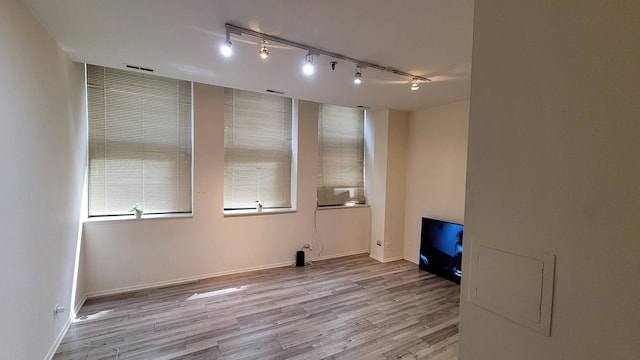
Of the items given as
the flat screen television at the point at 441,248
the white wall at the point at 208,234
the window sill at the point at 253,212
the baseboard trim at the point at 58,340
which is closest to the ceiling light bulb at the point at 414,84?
the white wall at the point at 208,234

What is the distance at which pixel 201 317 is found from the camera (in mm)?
2936

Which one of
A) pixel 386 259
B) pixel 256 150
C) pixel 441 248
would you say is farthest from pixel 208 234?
pixel 441 248

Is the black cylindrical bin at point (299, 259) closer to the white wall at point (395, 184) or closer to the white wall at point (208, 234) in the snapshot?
the white wall at point (208, 234)

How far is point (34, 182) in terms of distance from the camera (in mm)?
1987

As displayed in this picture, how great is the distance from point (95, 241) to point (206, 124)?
1.90 meters

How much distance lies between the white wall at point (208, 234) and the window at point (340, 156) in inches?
9.6

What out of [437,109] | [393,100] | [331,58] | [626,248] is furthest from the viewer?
[437,109]

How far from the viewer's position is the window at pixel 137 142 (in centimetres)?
338

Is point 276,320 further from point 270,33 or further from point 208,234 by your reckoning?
point 270,33

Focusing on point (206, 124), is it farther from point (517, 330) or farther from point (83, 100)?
point (517, 330)

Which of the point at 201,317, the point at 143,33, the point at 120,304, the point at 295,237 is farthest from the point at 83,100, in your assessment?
the point at 295,237

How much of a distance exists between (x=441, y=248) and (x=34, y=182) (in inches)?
178

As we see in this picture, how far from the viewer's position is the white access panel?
719 mm

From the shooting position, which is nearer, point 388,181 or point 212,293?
point 212,293
